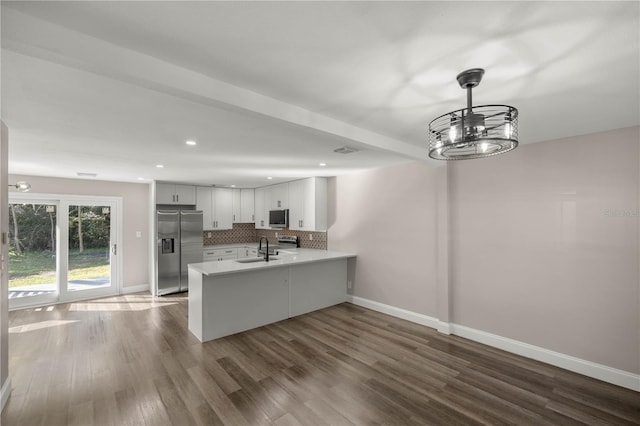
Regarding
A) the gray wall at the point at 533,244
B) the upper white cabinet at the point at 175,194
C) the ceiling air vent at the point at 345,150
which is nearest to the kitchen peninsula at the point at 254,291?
the gray wall at the point at 533,244

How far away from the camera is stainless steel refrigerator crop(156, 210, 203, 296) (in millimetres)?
5801

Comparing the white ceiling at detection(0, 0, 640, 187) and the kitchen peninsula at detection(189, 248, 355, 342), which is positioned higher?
the white ceiling at detection(0, 0, 640, 187)

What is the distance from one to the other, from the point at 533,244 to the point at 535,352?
1198 millimetres

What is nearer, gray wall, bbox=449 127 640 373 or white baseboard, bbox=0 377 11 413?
white baseboard, bbox=0 377 11 413

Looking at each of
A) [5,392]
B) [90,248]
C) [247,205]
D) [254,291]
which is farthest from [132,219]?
[5,392]

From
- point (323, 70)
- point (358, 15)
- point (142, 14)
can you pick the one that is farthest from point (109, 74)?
point (358, 15)

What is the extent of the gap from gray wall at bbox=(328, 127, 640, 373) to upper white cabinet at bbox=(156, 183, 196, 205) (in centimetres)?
448

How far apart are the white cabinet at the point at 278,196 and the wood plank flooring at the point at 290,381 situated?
296cm

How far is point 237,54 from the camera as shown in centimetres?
149

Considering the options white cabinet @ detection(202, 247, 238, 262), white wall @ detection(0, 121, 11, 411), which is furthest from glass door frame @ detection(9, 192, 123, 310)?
white wall @ detection(0, 121, 11, 411)

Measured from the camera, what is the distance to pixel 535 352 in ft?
10.3

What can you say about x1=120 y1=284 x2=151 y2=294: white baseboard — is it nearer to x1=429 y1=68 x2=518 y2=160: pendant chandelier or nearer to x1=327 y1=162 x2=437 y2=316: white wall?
x1=327 y1=162 x2=437 y2=316: white wall

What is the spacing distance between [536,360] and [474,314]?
2.39ft

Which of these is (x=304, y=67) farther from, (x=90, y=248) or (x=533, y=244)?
(x=90, y=248)
